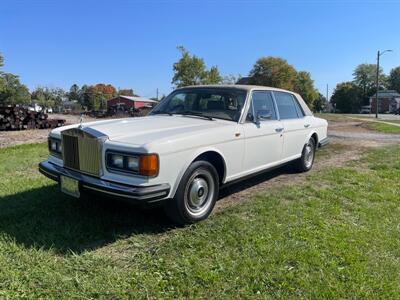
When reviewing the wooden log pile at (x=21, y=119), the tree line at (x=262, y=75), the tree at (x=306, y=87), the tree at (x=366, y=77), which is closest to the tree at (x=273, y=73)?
the tree line at (x=262, y=75)

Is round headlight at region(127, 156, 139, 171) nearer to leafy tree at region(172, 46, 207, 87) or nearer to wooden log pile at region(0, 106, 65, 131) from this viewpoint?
wooden log pile at region(0, 106, 65, 131)

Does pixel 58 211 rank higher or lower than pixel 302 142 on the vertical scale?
lower

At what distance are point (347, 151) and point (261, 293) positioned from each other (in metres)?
8.24

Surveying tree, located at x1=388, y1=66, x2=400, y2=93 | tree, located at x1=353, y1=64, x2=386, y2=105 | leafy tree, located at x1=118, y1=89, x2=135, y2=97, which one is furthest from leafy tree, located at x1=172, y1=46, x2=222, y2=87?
leafy tree, located at x1=118, y1=89, x2=135, y2=97

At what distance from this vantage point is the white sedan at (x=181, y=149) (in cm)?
357

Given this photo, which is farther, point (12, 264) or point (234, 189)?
point (234, 189)

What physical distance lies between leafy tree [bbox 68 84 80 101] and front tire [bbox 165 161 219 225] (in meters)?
128

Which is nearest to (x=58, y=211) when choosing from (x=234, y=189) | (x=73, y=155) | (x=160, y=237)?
(x=73, y=155)

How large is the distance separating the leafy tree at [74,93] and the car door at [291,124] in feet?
416

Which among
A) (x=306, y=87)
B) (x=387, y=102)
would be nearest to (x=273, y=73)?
(x=306, y=87)

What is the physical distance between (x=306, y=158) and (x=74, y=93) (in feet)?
432

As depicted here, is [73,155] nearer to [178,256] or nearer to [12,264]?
[12,264]

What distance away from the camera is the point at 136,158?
138 inches

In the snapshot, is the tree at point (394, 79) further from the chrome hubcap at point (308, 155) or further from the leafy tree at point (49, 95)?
the chrome hubcap at point (308, 155)
